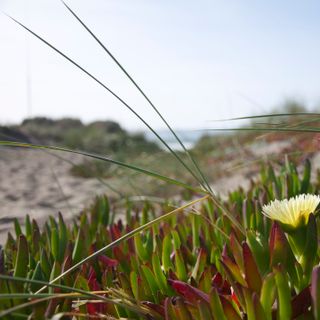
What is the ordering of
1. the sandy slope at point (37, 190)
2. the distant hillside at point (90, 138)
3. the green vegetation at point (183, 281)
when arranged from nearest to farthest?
the green vegetation at point (183, 281) < the sandy slope at point (37, 190) < the distant hillside at point (90, 138)

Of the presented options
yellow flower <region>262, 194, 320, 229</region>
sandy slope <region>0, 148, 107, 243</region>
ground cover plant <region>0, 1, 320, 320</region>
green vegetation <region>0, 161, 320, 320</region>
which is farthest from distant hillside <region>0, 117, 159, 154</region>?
yellow flower <region>262, 194, 320, 229</region>

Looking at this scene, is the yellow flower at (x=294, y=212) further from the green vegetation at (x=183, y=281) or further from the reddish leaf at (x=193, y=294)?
the reddish leaf at (x=193, y=294)

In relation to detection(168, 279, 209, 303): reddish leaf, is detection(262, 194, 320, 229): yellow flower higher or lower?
higher

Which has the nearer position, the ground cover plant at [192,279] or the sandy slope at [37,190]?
the ground cover plant at [192,279]

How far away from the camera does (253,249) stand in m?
0.98

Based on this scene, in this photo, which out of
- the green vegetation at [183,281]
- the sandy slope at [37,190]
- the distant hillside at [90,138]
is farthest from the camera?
the distant hillside at [90,138]

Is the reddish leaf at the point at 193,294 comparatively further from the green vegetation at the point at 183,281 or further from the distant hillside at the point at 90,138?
the distant hillside at the point at 90,138

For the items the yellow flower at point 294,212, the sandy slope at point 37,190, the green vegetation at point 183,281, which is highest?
the yellow flower at point 294,212

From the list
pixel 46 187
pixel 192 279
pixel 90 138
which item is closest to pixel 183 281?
pixel 192 279

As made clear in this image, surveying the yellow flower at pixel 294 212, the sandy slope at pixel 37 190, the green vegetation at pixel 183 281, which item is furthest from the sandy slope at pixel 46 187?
the yellow flower at pixel 294 212

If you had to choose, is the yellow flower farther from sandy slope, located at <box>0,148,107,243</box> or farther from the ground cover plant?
sandy slope, located at <box>0,148,107,243</box>

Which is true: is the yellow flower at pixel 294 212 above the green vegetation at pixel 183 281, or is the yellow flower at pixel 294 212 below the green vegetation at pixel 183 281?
above

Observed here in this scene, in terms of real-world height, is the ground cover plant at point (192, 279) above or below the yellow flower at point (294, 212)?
below

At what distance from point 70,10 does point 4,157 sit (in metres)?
6.31
